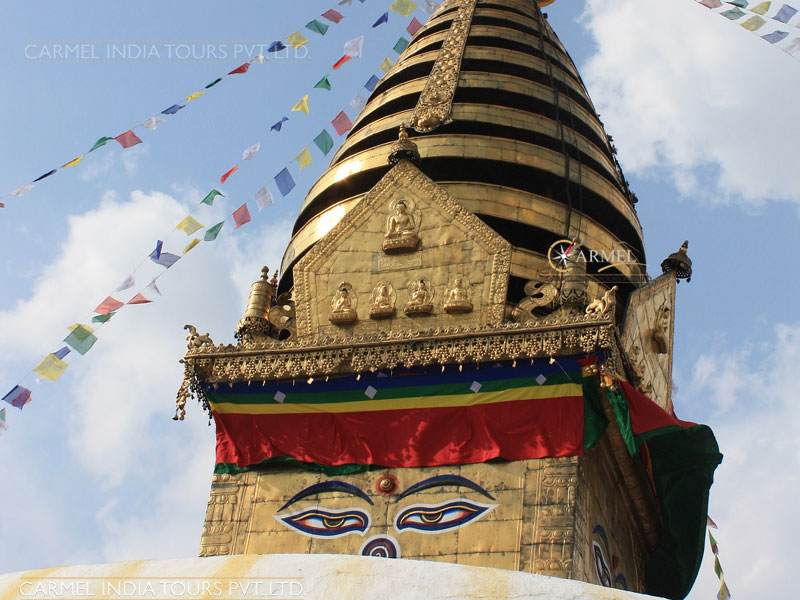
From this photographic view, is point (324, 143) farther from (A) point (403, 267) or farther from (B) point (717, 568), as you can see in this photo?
(B) point (717, 568)

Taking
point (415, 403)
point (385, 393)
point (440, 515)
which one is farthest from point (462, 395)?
point (440, 515)

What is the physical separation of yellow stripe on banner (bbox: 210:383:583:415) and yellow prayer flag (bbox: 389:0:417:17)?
23.7 feet

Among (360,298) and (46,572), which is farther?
(360,298)

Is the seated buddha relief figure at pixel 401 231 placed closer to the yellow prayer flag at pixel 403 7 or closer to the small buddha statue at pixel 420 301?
the small buddha statue at pixel 420 301

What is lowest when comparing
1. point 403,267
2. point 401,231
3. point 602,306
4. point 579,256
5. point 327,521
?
point 327,521

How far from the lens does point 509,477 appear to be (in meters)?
11.9

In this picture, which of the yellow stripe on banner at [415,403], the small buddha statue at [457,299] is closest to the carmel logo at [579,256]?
the small buddha statue at [457,299]

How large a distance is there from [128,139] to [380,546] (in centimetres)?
644

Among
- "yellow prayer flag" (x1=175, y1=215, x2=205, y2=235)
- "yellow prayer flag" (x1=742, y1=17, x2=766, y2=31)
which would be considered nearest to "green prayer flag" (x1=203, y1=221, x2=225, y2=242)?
"yellow prayer flag" (x1=175, y1=215, x2=205, y2=235)

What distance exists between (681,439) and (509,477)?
2.22 metres

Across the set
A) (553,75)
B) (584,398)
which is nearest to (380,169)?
(553,75)

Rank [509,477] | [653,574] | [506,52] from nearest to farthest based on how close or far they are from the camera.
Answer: [509,477], [653,574], [506,52]

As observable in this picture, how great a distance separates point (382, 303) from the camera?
1345cm

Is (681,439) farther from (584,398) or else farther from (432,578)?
(432,578)
